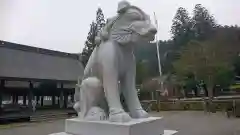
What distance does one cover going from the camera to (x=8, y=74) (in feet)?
36.7

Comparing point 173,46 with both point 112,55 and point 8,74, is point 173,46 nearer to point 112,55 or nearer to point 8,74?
point 8,74

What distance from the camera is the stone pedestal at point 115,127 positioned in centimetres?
162

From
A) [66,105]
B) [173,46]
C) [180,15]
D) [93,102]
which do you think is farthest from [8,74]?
[180,15]

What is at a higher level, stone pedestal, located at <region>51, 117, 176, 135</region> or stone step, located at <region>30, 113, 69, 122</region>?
stone pedestal, located at <region>51, 117, 176, 135</region>

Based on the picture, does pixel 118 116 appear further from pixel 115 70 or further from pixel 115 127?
pixel 115 70

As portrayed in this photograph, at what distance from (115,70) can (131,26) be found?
1.11 feet

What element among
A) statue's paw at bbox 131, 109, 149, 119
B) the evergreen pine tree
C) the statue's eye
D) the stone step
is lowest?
the stone step

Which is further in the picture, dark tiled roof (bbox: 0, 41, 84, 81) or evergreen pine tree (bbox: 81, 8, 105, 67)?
evergreen pine tree (bbox: 81, 8, 105, 67)

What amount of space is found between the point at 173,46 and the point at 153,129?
25108 millimetres

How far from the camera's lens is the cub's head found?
1804 mm

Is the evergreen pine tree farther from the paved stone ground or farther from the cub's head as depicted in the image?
the cub's head

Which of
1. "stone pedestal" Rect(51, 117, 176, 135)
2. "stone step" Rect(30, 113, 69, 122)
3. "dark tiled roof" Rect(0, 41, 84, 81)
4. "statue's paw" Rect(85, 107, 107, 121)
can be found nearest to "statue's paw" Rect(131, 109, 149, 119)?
"stone pedestal" Rect(51, 117, 176, 135)

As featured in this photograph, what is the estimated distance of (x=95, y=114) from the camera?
6.10 feet

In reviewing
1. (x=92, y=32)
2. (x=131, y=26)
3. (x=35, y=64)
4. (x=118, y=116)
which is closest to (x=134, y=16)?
(x=131, y=26)
